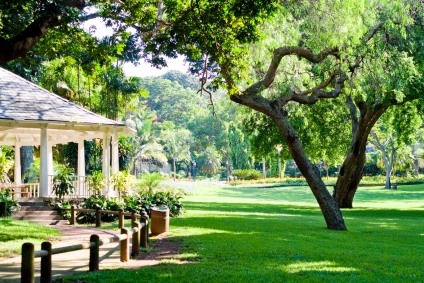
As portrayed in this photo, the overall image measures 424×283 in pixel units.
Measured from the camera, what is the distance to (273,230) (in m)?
16.3

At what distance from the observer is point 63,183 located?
1948 cm

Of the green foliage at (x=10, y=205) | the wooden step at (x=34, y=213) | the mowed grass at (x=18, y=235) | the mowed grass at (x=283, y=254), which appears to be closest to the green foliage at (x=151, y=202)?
the mowed grass at (x=283, y=254)

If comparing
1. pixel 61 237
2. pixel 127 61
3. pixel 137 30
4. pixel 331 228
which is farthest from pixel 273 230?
pixel 127 61

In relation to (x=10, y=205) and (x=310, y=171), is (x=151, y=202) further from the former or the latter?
(x=310, y=171)

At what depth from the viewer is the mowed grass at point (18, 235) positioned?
37.6 feet

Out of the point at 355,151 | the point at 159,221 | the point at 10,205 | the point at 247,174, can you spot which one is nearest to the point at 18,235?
the point at 159,221

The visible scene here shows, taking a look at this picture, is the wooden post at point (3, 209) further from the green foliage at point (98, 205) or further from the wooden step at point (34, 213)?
the green foliage at point (98, 205)

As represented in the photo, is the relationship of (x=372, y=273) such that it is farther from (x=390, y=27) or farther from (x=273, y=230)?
(x=390, y=27)

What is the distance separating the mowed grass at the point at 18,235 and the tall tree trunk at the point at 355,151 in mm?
15514

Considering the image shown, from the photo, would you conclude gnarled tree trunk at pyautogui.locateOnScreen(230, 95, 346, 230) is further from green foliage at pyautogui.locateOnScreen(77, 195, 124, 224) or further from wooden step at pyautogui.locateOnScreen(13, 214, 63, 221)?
wooden step at pyautogui.locateOnScreen(13, 214, 63, 221)

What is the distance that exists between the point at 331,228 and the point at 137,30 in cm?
→ 901

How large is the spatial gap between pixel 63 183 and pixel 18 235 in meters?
6.02

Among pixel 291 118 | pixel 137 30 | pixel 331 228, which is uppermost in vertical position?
pixel 137 30

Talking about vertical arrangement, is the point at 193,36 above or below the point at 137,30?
below
